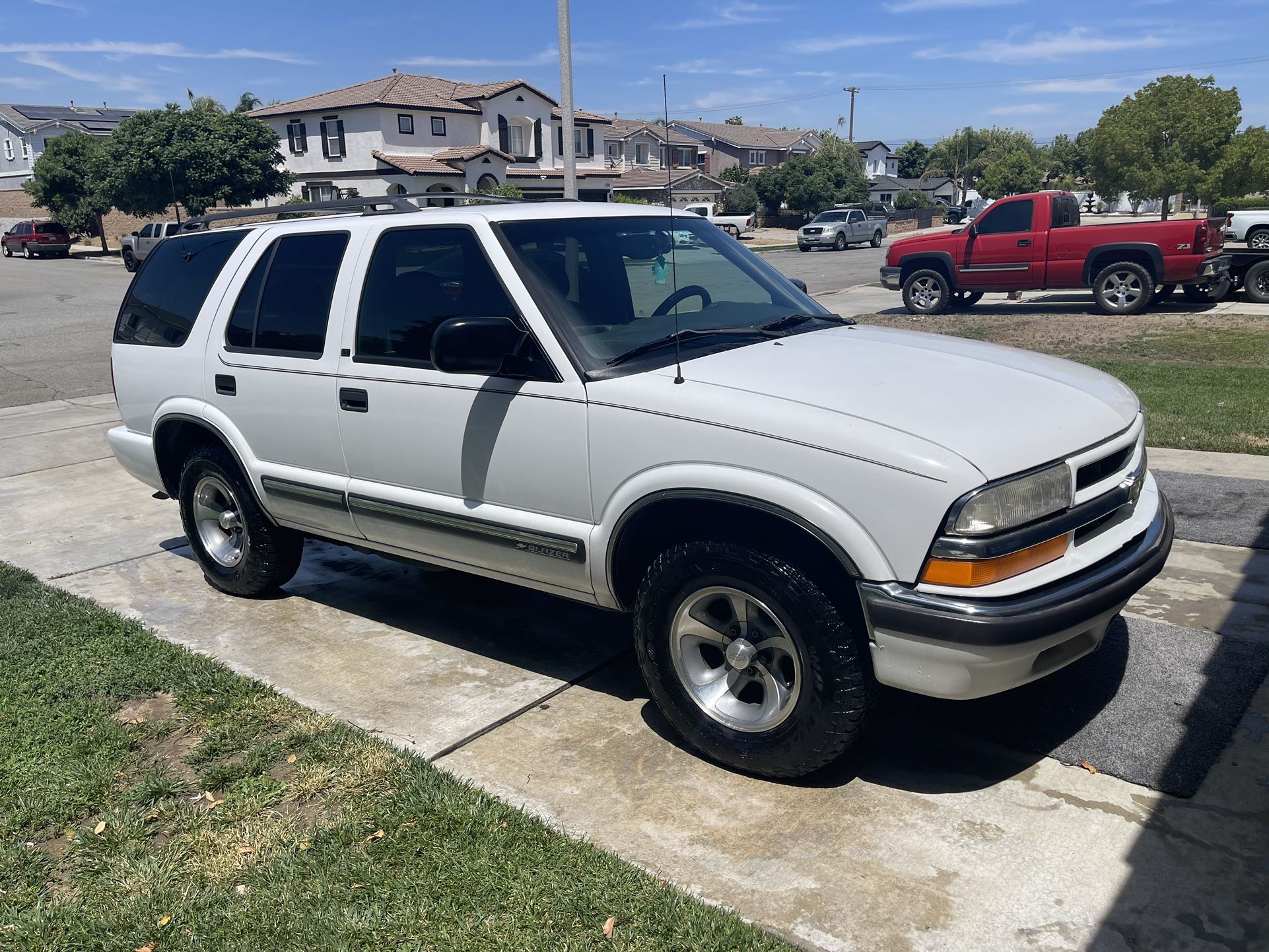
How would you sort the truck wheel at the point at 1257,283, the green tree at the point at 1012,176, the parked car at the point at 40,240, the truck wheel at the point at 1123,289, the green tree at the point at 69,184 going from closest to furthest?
1. the truck wheel at the point at 1123,289
2. the truck wheel at the point at 1257,283
3. the parked car at the point at 40,240
4. the green tree at the point at 69,184
5. the green tree at the point at 1012,176

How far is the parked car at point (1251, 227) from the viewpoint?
56.9ft

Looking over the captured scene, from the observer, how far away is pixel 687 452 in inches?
138

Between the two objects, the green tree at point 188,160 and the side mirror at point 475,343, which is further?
the green tree at point 188,160

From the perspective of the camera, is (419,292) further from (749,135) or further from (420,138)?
(749,135)

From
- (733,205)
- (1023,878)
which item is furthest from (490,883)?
(733,205)

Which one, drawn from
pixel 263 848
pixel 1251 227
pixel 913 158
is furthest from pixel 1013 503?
pixel 913 158

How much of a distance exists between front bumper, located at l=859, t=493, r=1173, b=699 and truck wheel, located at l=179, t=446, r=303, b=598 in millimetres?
3387

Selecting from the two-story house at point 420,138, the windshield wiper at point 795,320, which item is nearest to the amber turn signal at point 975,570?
the windshield wiper at point 795,320

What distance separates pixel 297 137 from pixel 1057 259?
46044mm

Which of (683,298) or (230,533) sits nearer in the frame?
(683,298)

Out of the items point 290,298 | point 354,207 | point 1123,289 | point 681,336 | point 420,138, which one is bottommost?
point 1123,289

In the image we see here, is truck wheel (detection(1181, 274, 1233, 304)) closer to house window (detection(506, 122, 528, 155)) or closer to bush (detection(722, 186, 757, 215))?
house window (detection(506, 122, 528, 155))

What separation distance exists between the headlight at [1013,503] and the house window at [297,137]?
182 feet

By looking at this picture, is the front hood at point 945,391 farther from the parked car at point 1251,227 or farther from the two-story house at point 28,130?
the two-story house at point 28,130
